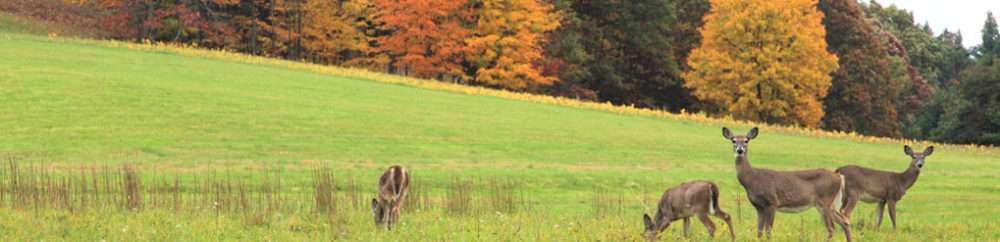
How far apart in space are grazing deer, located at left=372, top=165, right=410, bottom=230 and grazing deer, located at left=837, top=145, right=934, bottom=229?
22.6ft

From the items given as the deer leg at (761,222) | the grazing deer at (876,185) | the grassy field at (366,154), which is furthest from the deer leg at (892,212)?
the deer leg at (761,222)

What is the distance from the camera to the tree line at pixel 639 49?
200 ft

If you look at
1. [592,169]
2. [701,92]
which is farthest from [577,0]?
[592,169]

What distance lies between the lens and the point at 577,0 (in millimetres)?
80188

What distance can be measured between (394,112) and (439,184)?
1593 centimetres

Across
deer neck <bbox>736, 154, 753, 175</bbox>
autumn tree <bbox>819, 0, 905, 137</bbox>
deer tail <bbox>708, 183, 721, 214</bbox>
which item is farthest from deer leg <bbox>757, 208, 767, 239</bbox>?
autumn tree <bbox>819, 0, 905, 137</bbox>

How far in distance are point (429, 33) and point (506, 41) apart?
499 centimetres

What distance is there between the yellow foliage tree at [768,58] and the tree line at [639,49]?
0.30 ft

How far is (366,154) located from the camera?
29.2m

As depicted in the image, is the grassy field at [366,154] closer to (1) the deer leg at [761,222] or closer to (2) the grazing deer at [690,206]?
(1) the deer leg at [761,222]

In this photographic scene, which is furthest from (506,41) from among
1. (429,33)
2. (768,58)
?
(768,58)

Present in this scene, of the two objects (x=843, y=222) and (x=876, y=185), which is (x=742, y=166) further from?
(x=876, y=185)

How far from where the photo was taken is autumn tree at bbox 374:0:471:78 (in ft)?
212

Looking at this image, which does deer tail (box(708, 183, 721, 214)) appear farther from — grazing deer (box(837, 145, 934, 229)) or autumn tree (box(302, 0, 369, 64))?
autumn tree (box(302, 0, 369, 64))
